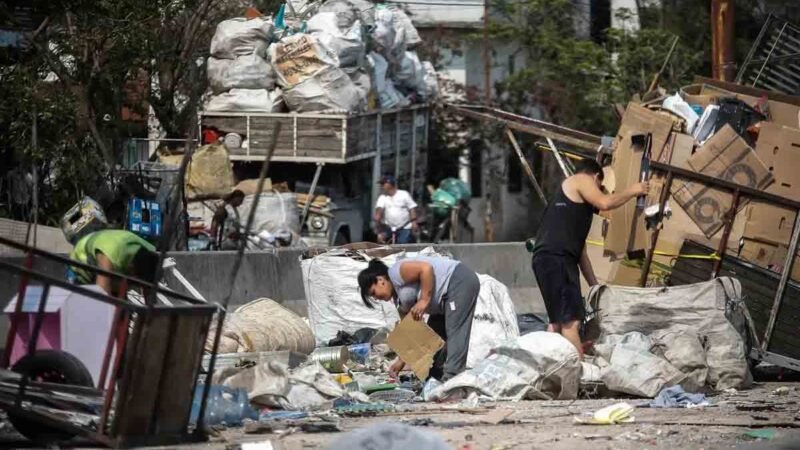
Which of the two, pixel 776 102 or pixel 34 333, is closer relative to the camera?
pixel 34 333

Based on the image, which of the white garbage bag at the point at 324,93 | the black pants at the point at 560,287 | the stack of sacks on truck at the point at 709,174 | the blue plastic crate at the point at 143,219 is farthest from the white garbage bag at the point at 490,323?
the white garbage bag at the point at 324,93

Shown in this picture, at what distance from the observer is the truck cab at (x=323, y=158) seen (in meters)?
23.8

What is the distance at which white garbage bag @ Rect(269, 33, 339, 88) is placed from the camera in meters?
24.0

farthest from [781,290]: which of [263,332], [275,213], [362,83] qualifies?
[362,83]

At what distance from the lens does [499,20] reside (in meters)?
38.1

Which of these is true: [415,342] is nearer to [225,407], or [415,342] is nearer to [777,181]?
[225,407]

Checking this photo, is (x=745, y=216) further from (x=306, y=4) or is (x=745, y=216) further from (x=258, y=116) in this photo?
(x=306, y=4)

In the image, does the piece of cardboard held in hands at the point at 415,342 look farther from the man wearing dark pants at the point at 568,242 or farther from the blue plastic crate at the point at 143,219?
the blue plastic crate at the point at 143,219

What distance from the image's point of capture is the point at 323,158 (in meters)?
23.9

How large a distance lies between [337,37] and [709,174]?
1267 centimetres

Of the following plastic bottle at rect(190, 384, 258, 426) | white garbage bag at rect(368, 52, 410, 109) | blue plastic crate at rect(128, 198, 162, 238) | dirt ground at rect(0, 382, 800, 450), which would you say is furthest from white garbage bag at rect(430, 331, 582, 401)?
white garbage bag at rect(368, 52, 410, 109)

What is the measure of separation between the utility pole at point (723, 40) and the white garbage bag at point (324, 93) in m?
8.61

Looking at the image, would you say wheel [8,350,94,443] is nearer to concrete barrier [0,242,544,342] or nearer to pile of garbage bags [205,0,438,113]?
concrete barrier [0,242,544,342]

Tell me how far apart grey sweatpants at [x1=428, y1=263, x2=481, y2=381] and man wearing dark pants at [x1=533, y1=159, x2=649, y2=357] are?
67 centimetres
